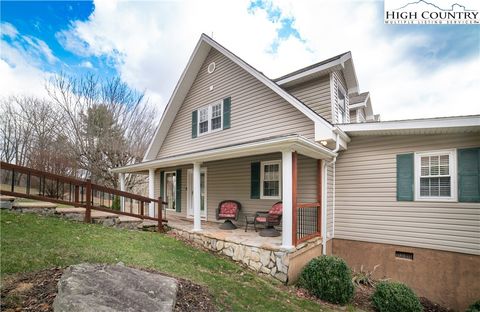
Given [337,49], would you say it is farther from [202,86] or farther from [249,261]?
[249,261]

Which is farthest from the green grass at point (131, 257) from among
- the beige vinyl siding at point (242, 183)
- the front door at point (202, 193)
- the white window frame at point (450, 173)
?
the white window frame at point (450, 173)

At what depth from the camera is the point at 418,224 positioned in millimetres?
5973

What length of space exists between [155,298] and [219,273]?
2.43 m

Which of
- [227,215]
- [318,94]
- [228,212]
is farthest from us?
[228,212]

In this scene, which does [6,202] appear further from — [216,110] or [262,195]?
[262,195]

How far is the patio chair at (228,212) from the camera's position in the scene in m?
7.99

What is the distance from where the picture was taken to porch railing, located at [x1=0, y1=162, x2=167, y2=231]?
650cm

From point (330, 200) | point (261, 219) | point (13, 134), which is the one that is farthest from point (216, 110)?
point (13, 134)

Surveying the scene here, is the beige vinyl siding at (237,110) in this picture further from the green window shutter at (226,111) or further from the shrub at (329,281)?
the shrub at (329,281)

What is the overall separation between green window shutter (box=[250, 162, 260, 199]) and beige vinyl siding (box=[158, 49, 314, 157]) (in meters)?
0.97

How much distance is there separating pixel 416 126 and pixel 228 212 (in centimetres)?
579

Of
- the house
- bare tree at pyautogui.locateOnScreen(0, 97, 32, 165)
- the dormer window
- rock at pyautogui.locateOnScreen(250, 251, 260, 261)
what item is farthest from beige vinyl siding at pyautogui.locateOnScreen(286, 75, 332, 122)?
bare tree at pyautogui.locateOnScreen(0, 97, 32, 165)

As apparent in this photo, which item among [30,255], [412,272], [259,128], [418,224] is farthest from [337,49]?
[30,255]

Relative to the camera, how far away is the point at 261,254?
18.3 ft
